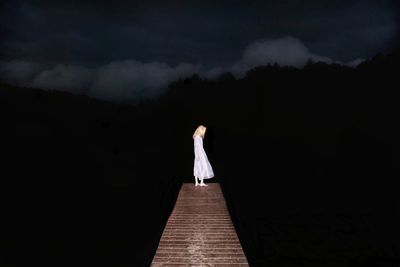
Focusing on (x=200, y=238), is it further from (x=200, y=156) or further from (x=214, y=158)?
(x=214, y=158)

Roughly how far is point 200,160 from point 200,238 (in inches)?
153

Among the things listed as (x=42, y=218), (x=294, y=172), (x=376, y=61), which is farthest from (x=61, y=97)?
(x=376, y=61)

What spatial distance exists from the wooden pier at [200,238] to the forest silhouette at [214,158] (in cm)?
2042

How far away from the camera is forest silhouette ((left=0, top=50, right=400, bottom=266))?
99.8 ft

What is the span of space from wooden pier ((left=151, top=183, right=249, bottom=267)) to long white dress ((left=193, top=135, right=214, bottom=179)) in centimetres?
152

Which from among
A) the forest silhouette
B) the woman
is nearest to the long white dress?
the woman

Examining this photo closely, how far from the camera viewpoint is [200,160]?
9422mm

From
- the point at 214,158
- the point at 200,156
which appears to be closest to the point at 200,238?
the point at 200,156

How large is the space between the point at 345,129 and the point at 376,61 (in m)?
7.43

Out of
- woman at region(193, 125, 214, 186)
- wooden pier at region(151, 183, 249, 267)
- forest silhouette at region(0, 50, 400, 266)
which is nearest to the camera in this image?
wooden pier at region(151, 183, 249, 267)

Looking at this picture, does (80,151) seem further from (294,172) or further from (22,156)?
(294,172)

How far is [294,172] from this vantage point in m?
35.3

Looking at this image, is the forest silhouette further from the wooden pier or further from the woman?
the wooden pier

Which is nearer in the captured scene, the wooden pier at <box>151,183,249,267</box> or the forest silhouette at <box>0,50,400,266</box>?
the wooden pier at <box>151,183,249,267</box>
